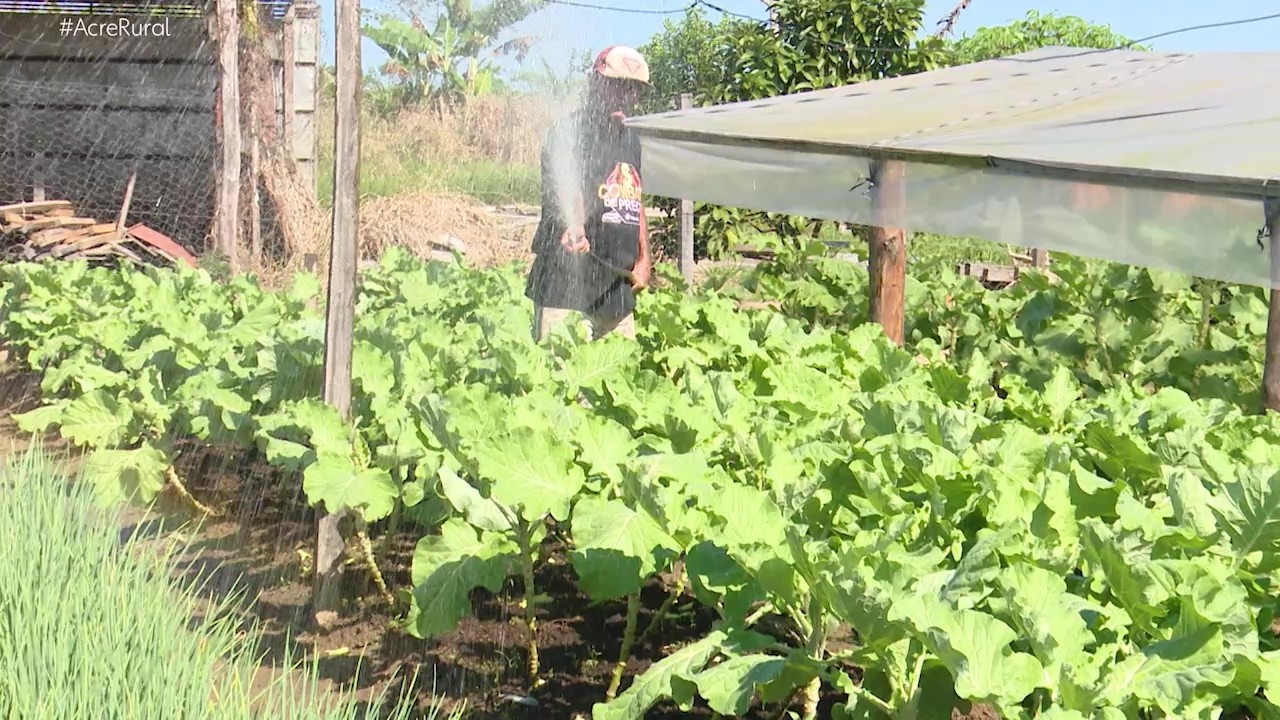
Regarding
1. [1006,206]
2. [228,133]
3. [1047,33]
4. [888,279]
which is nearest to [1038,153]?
[1006,206]

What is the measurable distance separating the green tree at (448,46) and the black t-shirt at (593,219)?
79.0ft

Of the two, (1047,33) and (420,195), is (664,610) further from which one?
(1047,33)

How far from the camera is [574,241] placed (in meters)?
5.93

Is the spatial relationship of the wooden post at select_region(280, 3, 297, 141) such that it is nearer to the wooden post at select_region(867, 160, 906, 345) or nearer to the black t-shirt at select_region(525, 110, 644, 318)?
the black t-shirt at select_region(525, 110, 644, 318)

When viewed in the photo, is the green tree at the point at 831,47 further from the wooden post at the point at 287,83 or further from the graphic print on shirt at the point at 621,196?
Answer: the graphic print on shirt at the point at 621,196

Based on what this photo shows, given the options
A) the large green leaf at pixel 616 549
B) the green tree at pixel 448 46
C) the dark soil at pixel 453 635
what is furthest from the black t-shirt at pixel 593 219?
the green tree at pixel 448 46

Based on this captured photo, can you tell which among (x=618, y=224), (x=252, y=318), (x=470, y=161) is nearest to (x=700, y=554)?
(x=618, y=224)

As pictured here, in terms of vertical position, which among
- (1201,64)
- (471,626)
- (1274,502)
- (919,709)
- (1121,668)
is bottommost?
(471,626)

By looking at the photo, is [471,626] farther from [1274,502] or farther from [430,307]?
[430,307]

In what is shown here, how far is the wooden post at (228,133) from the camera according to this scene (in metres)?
10.4

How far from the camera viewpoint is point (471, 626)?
4.12 meters

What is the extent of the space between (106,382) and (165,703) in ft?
11.9

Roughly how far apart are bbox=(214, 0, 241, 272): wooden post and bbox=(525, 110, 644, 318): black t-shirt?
4.88 meters

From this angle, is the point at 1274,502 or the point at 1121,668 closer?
the point at 1121,668
